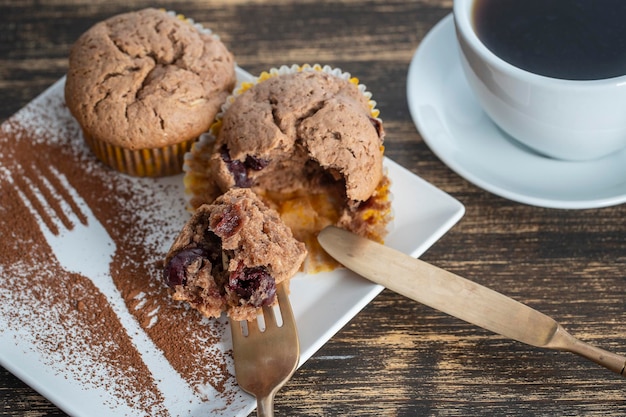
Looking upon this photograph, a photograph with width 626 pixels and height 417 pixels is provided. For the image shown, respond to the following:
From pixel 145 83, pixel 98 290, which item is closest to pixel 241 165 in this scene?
pixel 145 83

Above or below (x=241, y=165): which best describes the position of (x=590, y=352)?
below

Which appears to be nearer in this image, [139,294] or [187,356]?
[187,356]

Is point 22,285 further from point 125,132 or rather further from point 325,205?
point 325,205

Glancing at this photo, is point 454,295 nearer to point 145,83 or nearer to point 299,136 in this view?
point 299,136

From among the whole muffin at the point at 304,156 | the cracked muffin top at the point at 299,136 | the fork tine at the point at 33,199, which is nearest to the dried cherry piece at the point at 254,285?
the whole muffin at the point at 304,156

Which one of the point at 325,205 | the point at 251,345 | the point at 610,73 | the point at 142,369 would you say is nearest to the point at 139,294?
the point at 142,369

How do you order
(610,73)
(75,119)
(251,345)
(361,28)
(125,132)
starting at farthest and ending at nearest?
(361,28) < (75,119) < (125,132) < (610,73) < (251,345)

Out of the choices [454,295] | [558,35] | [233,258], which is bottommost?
[454,295]

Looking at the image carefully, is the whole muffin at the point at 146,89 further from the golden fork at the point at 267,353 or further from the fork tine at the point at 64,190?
the golden fork at the point at 267,353
